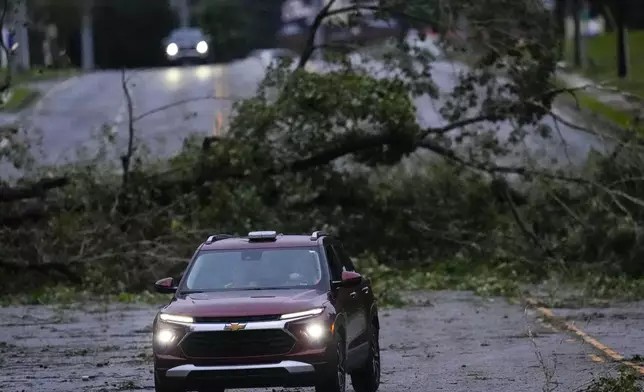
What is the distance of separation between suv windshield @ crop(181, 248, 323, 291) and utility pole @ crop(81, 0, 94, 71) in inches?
1559

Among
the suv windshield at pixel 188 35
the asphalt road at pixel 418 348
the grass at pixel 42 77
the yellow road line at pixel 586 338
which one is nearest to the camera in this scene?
the asphalt road at pixel 418 348

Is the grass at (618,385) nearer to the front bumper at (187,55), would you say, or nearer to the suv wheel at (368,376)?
the suv wheel at (368,376)

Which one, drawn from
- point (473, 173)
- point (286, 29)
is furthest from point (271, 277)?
point (286, 29)

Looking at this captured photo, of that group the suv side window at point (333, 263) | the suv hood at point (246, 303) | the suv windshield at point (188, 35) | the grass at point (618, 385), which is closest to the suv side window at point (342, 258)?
the suv side window at point (333, 263)

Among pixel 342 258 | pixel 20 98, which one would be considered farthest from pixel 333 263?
pixel 20 98

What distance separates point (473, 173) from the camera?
26.2m

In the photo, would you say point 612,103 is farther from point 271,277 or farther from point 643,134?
point 271,277

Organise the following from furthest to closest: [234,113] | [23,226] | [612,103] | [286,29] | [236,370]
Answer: [286,29], [612,103], [234,113], [23,226], [236,370]

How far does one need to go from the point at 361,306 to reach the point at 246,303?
1890mm

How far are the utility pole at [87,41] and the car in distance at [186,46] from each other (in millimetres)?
3380

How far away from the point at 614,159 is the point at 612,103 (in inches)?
741

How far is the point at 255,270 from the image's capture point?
12.2 meters

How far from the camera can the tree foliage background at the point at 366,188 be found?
2370cm

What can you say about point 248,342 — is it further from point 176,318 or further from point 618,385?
point 618,385
